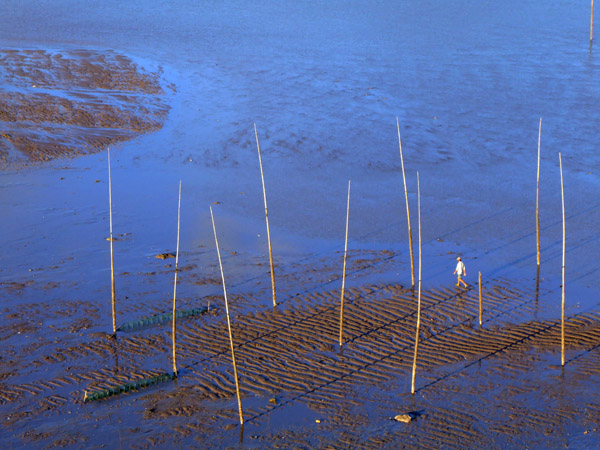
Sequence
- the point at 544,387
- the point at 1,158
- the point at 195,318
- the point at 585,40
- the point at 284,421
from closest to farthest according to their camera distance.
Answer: the point at 284,421, the point at 544,387, the point at 195,318, the point at 1,158, the point at 585,40

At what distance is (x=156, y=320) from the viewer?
11695 millimetres

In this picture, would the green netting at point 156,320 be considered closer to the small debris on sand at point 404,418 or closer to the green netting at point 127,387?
the green netting at point 127,387

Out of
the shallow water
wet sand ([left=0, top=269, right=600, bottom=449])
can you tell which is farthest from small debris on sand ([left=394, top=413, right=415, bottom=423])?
the shallow water

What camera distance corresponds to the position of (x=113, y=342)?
36.2ft

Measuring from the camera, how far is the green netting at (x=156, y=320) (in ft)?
37.5

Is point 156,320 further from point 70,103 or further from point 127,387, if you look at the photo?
point 70,103

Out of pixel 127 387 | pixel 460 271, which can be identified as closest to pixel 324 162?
pixel 460 271

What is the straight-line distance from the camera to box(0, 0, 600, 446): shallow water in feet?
45.7

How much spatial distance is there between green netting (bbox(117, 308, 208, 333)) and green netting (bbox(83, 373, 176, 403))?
5.08ft

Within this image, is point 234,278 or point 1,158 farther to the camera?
point 1,158

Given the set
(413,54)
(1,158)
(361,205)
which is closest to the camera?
(361,205)

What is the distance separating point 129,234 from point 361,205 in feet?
17.9

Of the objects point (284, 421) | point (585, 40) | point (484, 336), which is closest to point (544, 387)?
point (484, 336)

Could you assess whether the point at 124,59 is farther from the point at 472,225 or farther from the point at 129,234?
the point at 472,225
